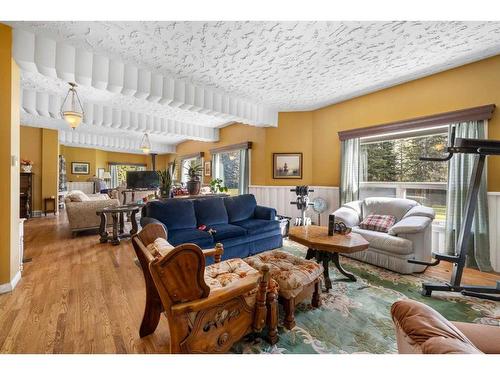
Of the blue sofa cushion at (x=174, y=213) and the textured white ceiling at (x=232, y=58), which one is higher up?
the textured white ceiling at (x=232, y=58)

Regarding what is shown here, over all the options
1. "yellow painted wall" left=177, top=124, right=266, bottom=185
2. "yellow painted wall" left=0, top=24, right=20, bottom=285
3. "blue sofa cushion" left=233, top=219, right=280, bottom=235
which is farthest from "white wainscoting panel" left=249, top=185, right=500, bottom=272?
"yellow painted wall" left=0, top=24, right=20, bottom=285

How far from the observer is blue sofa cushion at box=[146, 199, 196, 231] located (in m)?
2.99

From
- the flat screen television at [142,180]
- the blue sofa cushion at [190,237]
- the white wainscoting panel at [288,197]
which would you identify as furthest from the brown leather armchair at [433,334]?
the flat screen television at [142,180]

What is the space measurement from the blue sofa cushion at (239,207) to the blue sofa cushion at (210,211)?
136 millimetres

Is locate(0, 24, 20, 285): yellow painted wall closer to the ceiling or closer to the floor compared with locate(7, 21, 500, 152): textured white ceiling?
closer to the floor

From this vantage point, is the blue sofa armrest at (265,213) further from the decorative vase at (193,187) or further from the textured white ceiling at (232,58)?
the textured white ceiling at (232,58)

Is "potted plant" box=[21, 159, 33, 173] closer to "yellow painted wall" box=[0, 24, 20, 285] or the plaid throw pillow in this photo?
"yellow painted wall" box=[0, 24, 20, 285]

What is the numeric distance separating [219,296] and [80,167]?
11.5 m

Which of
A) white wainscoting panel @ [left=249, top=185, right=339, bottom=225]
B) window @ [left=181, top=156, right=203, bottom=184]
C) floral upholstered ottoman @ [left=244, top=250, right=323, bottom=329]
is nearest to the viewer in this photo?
floral upholstered ottoman @ [left=244, top=250, right=323, bottom=329]

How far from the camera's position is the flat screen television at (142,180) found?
693 centimetres

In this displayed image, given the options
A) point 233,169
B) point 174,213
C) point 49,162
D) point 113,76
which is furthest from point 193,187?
point 49,162

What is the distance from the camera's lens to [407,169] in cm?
378
